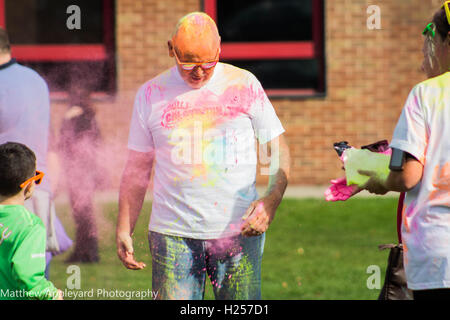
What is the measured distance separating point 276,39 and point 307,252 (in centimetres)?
467

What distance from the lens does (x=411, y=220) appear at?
2984 mm

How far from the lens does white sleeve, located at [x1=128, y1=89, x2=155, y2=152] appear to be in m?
3.56

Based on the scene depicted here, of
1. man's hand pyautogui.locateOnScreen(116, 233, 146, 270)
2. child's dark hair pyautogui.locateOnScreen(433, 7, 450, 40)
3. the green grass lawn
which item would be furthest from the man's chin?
child's dark hair pyautogui.locateOnScreen(433, 7, 450, 40)

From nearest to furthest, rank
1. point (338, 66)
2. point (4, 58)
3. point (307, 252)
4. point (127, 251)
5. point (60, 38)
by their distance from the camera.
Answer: point (127, 251), point (4, 58), point (307, 252), point (338, 66), point (60, 38)

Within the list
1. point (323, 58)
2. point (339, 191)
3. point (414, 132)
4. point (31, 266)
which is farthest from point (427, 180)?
point (323, 58)

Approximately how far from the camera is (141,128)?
11.7 ft

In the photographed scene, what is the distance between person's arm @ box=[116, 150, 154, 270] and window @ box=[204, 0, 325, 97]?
25.8ft

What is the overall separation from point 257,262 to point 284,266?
3700mm

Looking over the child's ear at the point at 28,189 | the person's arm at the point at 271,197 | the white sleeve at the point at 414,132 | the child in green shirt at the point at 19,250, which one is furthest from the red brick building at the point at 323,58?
the white sleeve at the point at 414,132

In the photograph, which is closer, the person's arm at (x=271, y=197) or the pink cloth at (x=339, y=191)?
the pink cloth at (x=339, y=191)

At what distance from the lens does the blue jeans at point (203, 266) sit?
11.4 ft

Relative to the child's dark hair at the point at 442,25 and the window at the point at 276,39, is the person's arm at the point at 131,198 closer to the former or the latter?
the child's dark hair at the point at 442,25

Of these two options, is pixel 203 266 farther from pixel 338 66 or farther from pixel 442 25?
pixel 338 66

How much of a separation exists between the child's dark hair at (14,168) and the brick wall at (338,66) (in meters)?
6.46
